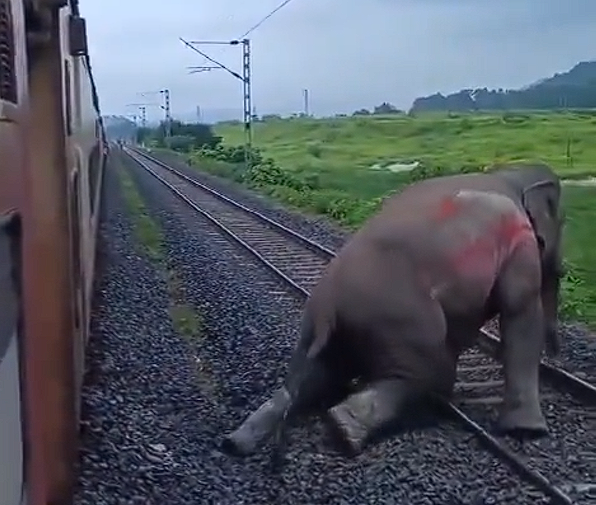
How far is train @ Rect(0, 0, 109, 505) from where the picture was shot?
8.33 ft

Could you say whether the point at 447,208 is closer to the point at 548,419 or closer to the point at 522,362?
the point at 522,362

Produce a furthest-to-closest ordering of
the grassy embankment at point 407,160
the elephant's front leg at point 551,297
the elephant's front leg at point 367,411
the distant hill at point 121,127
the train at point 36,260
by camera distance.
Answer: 1. the distant hill at point 121,127
2. the grassy embankment at point 407,160
3. the elephant's front leg at point 551,297
4. the elephant's front leg at point 367,411
5. the train at point 36,260

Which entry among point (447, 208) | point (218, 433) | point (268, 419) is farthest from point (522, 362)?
point (218, 433)

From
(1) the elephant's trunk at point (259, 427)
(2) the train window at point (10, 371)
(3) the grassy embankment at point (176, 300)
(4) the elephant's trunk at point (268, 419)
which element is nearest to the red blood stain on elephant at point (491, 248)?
(4) the elephant's trunk at point (268, 419)

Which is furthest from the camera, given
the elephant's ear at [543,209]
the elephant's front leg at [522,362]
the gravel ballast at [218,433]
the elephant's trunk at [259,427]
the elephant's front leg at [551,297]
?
the elephant's front leg at [551,297]

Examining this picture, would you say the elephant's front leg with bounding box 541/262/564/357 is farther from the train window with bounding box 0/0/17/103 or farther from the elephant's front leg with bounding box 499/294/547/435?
the train window with bounding box 0/0/17/103

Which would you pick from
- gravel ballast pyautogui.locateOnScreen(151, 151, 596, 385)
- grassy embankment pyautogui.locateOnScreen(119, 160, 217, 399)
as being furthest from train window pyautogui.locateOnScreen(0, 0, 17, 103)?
gravel ballast pyautogui.locateOnScreen(151, 151, 596, 385)

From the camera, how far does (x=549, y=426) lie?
7.45 meters

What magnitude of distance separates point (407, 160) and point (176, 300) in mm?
38887

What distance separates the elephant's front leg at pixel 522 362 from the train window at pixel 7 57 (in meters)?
5.21

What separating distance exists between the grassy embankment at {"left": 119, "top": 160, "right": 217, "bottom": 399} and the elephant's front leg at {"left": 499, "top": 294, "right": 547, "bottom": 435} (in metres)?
2.39

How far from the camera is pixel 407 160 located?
51.6m

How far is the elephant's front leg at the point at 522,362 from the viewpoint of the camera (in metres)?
7.35

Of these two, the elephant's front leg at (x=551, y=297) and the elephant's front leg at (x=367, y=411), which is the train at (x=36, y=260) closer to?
the elephant's front leg at (x=367, y=411)
